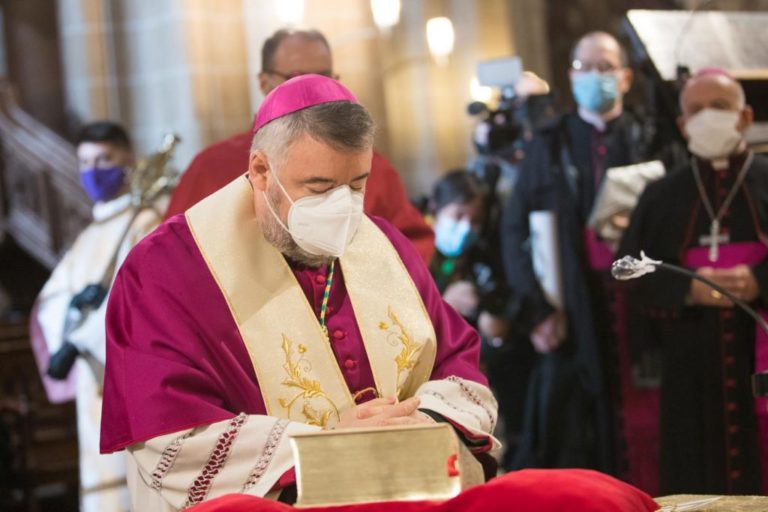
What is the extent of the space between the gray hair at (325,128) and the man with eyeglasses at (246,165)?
135cm

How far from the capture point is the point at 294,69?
206 inches

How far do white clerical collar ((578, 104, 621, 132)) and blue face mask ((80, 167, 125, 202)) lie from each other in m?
2.40

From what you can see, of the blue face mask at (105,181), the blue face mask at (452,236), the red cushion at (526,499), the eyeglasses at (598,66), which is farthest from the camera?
the blue face mask at (452,236)

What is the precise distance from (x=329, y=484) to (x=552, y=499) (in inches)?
17.7

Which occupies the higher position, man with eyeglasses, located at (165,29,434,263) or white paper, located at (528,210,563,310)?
man with eyeglasses, located at (165,29,434,263)

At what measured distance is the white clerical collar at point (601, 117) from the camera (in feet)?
24.2

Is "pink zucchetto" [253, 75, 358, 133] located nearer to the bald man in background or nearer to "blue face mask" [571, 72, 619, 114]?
the bald man in background

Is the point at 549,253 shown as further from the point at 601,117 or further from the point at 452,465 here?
the point at 452,465

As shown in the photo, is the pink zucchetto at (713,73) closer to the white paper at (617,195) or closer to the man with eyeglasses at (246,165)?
the white paper at (617,195)

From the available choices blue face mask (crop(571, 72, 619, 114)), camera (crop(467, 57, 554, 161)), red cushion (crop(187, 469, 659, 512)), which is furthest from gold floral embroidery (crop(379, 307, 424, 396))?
camera (crop(467, 57, 554, 161))

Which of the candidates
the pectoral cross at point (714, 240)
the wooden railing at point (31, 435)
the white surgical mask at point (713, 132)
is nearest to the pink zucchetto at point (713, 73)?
the white surgical mask at point (713, 132)

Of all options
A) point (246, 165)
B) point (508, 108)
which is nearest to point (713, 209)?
point (246, 165)

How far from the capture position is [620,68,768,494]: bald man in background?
19.7 feet

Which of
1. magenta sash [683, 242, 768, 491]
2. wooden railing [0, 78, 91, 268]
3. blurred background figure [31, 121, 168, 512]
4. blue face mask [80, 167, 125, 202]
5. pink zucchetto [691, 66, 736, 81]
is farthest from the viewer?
wooden railing [0, 78, 91, 268]
